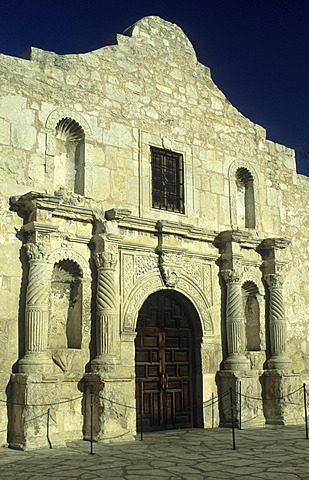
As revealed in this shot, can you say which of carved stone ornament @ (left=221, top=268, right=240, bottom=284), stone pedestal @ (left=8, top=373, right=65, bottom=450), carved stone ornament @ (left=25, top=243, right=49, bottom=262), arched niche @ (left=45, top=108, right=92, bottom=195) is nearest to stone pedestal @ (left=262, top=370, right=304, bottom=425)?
carved stone ornament @ (left=221, top=268, right=240, bottom=284)

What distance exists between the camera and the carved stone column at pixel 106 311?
930 centimetres

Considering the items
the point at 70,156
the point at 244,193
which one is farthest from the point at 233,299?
the point at 70,156

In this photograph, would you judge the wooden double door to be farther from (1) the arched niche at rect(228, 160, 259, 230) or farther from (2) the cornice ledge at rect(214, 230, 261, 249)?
(1) the arched niche at rect(228, 160, 259, 230)

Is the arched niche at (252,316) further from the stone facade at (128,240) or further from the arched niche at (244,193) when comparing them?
the arched niche at (244,193)

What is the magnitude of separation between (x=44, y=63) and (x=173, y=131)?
9.41 feet

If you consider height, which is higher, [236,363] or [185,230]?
[185,230]

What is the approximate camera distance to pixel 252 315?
12.3 metres

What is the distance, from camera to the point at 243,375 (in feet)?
36.1

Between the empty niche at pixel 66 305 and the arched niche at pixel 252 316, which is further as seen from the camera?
the arched niche at pixel 252 316

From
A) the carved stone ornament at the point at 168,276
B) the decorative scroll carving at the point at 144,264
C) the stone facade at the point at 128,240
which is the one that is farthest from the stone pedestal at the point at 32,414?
the carved stone ornament at the point at 168,276

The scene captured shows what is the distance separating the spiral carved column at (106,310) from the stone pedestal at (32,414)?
1.08 m

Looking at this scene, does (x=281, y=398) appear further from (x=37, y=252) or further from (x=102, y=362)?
(x=37, y=252)

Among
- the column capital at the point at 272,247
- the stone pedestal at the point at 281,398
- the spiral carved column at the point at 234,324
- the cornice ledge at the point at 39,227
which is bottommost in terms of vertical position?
the stone pedestal at the point at 281,398

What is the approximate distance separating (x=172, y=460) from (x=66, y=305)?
329 cm
